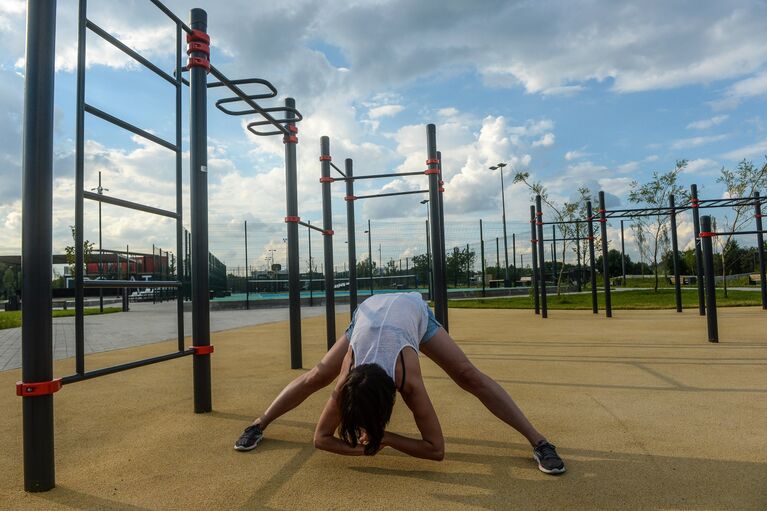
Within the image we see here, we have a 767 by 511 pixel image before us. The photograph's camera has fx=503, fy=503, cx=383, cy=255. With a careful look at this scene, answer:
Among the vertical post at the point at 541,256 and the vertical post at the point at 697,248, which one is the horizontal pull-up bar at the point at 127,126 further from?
the vertical post at the point at 541,256

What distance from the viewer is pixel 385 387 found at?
2.02 metres

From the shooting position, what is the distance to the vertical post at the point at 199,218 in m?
3.44

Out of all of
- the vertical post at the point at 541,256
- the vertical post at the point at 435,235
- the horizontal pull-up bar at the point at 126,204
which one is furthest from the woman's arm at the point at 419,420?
the vertical post at the point at 541,256

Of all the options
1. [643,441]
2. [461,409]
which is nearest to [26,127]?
[461,409]

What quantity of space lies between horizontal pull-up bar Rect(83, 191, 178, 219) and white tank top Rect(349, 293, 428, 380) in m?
1.51

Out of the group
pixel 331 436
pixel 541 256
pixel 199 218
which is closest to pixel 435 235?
pixel 199 218

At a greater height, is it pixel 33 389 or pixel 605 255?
pixel 605 255

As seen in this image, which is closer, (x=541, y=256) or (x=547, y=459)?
(x=547, y=459)

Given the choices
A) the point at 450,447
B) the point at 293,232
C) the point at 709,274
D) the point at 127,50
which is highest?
the point at 127,50

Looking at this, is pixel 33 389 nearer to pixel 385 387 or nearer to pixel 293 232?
pixel 385 387

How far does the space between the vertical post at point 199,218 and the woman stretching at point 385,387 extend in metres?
0.84

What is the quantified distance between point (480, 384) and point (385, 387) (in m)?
0.70

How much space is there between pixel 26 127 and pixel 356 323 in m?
1.76

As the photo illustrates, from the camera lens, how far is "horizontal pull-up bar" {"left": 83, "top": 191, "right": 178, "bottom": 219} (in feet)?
8.64
